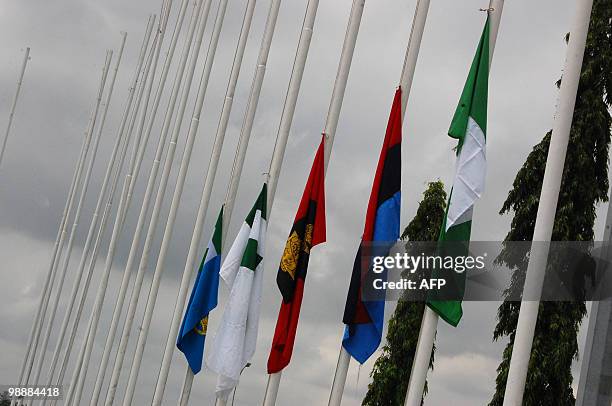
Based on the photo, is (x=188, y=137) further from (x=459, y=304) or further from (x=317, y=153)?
(x=459, y=304)

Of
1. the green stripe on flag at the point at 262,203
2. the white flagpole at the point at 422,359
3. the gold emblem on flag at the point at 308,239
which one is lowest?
the white flagpole at the point at 422,359

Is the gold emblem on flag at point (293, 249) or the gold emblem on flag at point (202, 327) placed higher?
the gold emblem on flag at point (293, 249)

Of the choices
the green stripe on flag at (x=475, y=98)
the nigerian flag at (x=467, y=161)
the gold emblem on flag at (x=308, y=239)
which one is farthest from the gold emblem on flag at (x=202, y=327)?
the green stripe on flag at (x=475, y=98)

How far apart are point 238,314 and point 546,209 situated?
6093 millimetres

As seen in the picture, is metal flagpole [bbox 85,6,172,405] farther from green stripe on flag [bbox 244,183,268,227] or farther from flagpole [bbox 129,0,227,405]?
green stripe on flag [bbox 244,183,268,227]

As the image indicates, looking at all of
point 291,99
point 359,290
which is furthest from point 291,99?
point 359,290

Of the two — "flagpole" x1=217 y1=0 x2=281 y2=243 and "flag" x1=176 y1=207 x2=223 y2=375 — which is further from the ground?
"flagpole" x1=217 y1=0 x2=281 y2=243

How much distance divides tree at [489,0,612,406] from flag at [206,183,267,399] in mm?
6365

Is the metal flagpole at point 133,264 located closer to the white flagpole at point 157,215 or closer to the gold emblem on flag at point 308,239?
the white flagpole at point 157,215

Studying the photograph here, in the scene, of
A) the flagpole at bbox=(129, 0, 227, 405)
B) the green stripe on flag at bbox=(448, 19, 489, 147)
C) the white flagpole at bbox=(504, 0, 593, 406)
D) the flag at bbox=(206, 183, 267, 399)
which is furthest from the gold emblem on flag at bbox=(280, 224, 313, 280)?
the flagpole at bbox=(129, 0, 227, 405)

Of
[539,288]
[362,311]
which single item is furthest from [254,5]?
[539,288]

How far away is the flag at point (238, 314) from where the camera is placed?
1686 cm

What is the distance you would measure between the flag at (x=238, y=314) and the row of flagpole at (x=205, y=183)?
654 millimetres

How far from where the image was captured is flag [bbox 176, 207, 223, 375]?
62.2 feet
